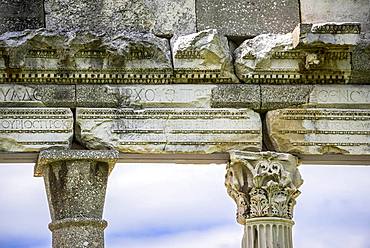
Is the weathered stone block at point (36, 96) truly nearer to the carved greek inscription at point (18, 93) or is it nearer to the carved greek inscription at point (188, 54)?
the carved greek inscription at point (18, 93)

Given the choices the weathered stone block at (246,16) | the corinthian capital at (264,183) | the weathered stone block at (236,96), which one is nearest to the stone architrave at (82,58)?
the weathered stone block at (236,96)

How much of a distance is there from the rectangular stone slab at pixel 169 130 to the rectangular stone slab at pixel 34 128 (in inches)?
7.2

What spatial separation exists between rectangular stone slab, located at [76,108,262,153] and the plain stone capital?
14cm

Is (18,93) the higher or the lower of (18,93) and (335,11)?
the lower

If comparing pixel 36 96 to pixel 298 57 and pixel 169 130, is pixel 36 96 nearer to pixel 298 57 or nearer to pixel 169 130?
pixel 169 130

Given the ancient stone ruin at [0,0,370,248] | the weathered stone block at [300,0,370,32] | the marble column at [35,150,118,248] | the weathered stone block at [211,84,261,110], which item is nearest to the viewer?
the marble column at [35,150,118,248]

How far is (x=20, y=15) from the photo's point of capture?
1458 cm

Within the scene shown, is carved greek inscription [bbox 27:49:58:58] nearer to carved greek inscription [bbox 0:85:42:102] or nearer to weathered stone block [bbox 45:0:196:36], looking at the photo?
carved greek inscription [bbox 0:85:42:102]

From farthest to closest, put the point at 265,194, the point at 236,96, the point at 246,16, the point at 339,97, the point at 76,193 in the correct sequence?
the point at 246,16 < the point at 339,97 < the point at 236,96 < the point at 265,194 < the point at 76,193

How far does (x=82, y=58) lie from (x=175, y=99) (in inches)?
45.7

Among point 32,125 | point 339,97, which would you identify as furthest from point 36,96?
point 339,97

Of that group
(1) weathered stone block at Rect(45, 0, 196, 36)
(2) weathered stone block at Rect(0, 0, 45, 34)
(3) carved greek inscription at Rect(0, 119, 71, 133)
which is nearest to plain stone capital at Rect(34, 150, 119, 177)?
(3) carved greek inscription at Rect(0, 119, 71, 133)

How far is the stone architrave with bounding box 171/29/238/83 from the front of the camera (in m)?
14.2

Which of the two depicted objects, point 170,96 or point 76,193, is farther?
point 170,96
